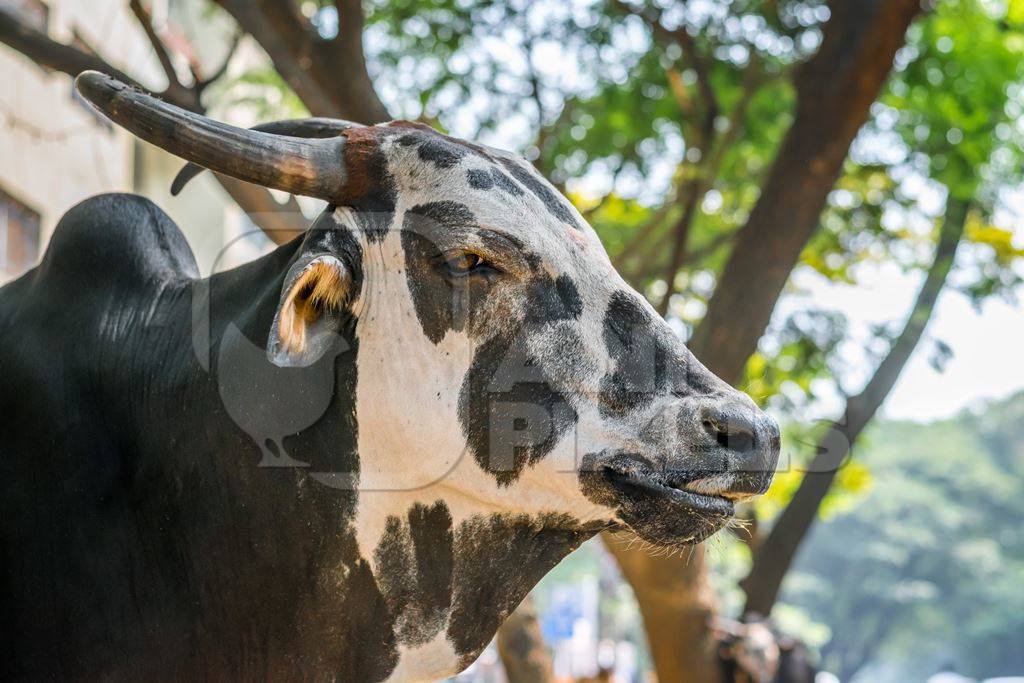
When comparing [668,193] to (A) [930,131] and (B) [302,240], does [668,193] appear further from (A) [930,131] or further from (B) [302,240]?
(B) [302,240]

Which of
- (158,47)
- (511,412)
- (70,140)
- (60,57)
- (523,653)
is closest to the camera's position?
(511,412)

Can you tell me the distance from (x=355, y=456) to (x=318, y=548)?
197 millimetres

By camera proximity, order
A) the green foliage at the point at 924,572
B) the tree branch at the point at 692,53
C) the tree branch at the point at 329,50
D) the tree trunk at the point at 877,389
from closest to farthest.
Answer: the tree branch at the point at 329,50, the tree branch at the point at 692,53, the tree trunk at the point at 877,389, the green foliage at the point at 924,572

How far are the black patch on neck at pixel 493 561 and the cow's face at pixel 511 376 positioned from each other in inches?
1.5

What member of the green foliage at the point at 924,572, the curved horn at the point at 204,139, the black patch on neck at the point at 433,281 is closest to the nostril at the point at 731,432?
the black patch on neck at the point at 433,281

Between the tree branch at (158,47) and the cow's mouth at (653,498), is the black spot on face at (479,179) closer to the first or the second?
the cow's mouth at (653,498)

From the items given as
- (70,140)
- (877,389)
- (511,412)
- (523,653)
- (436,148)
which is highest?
(70,140)

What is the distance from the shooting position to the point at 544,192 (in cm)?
262

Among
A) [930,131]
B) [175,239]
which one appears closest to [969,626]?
[930,131]

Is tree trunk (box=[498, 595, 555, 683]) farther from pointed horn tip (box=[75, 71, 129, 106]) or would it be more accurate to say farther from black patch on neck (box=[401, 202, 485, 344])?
pointed horn tip (box=[75, 71, 129, 106])

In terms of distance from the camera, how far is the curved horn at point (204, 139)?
91.2 inches

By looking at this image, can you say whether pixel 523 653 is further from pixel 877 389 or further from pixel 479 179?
pixel 877 389

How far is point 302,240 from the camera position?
2.52 metres

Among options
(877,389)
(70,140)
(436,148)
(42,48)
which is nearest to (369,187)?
(436,148)
